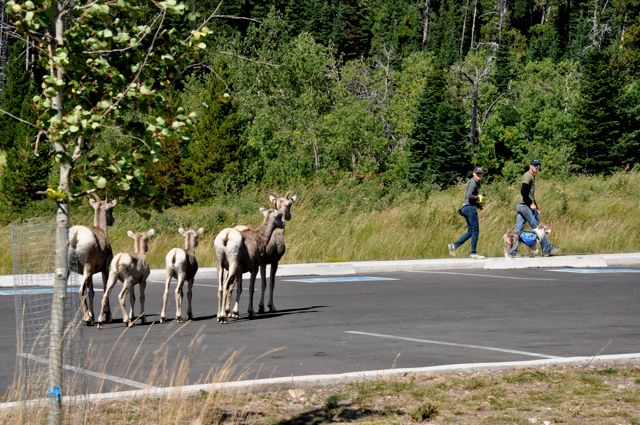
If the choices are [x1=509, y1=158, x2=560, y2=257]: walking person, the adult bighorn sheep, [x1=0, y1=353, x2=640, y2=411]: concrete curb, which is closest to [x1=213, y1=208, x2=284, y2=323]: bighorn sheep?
the adult bighorn sheep

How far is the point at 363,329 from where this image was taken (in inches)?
546

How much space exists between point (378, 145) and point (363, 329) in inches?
2483

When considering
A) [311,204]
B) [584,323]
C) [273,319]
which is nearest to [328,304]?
[273,319]

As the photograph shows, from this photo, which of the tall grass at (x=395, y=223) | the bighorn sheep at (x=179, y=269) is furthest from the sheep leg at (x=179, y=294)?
the tall grass at (x=395, y=223)

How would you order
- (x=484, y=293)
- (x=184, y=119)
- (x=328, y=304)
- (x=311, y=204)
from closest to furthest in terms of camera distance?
(x=184, y=119)
(x=328, y=304)
(x=484, y=293)
(x=311, y=204)

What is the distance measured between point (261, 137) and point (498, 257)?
163 ft

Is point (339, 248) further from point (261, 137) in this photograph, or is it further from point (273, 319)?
point (261, 137)

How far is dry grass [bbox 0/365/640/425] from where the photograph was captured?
7980mm

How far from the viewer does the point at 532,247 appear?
83.4 feet

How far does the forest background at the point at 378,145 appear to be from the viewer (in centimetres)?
3067

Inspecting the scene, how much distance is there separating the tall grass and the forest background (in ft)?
0.28

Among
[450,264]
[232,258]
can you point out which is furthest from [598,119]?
[232,258]

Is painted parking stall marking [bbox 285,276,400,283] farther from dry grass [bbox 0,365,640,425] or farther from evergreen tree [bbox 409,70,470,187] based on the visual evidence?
evergreen tree [bbox 409,70,470,187]

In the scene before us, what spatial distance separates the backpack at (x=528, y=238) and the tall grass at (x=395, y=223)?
182cm
